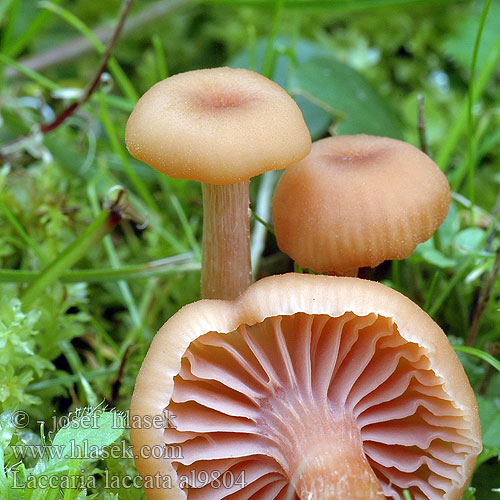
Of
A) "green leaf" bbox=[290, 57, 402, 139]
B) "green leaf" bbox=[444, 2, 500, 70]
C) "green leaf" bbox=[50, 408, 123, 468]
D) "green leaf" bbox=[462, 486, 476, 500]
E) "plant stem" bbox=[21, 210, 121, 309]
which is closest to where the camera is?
"green leaf" bbox=[50, 408, 123, 468]

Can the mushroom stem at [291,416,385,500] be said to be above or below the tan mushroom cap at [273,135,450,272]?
below

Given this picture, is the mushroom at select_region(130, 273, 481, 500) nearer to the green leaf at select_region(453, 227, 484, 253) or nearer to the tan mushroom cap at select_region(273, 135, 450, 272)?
the tan mushroom cap at select_region(273, 135, 450, 272)

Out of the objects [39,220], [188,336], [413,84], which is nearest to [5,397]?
[188,336]

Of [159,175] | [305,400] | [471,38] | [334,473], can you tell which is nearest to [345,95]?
[159,175]

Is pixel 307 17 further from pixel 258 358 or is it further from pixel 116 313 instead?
pixel 258 358

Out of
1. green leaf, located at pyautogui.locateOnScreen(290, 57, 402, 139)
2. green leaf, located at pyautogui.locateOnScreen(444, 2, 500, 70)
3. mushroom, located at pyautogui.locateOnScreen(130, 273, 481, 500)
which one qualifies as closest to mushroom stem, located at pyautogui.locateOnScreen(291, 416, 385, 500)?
mushroom, located at pyautogui.locateOnScreen(130, 273, 481, 500)

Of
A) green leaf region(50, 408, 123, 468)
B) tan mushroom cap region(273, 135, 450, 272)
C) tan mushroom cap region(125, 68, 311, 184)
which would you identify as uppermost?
tan mushroom cap region(125, 68, 311, 184)
